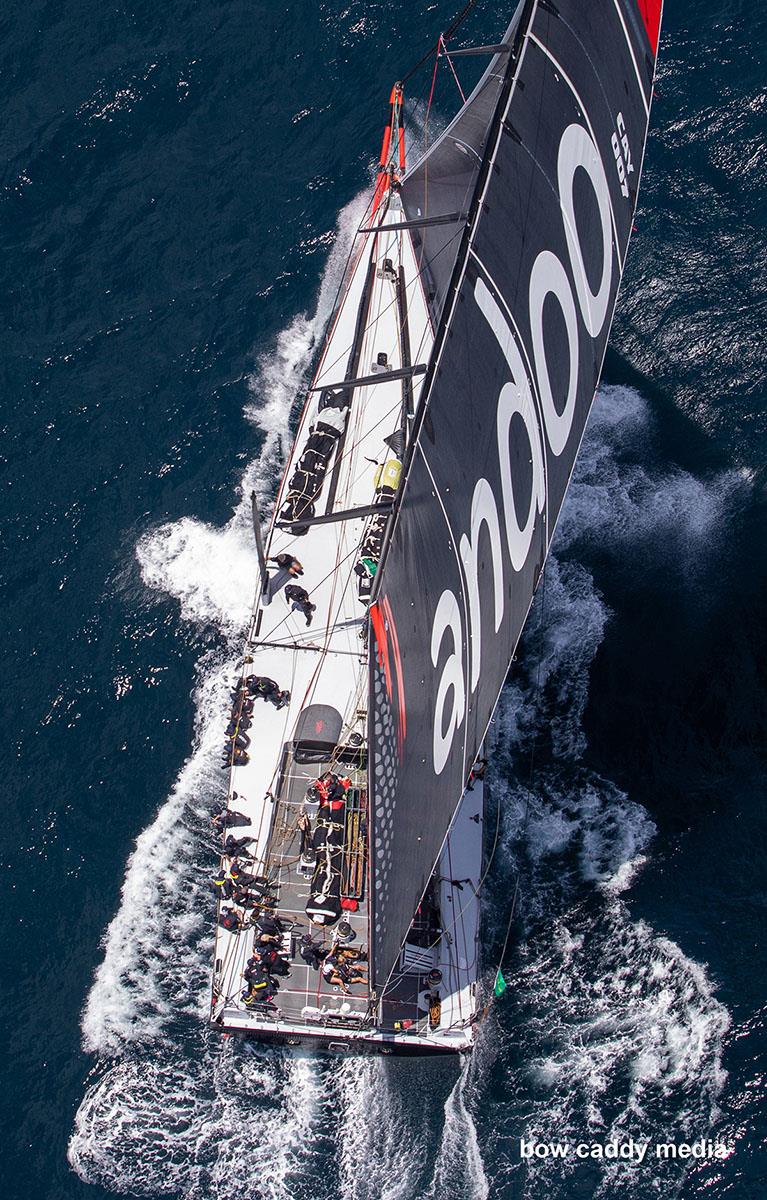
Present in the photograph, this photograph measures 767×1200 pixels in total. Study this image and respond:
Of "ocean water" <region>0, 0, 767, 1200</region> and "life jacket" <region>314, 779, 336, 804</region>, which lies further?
"ocean water" <region>0, 0, 767, 1200</region>

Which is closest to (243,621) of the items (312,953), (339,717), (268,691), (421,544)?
(268,691)

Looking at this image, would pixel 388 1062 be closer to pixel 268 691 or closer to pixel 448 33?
pixel 268 691

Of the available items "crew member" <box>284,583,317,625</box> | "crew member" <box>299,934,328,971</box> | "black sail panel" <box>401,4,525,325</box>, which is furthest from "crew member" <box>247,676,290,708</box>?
"black sail panel" <box>401,4,525,325</box>

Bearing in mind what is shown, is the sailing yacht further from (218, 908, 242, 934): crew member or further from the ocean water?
the ocean water

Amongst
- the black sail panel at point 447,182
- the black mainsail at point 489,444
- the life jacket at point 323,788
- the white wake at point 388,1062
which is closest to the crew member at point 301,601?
the life jacket at point 323,788

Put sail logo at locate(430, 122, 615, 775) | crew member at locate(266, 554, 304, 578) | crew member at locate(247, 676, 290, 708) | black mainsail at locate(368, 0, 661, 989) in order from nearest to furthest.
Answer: black mainsail at locate(368, 0, 661, 989)
sail logo at locate(430, 122, 615, 775)
crew member at locate(247, 676, 290, 708)
crew member at locate(266, 554, 304, 578)

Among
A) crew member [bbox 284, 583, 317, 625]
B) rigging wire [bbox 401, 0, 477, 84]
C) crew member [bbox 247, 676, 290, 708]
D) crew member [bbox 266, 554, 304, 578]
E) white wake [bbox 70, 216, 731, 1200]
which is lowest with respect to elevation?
white wake [bbox 70, 216, 731, 1200]
